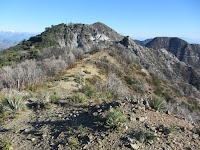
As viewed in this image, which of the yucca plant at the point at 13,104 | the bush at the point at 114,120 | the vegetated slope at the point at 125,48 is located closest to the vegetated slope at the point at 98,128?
the bush at the point at 114,120

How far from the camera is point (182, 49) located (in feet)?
405

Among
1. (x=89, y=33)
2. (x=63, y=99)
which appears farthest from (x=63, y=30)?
(x=63, y=99)

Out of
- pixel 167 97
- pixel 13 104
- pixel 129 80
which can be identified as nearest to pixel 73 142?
pixel 13 104

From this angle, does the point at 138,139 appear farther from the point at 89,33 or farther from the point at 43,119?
the point at 89,33

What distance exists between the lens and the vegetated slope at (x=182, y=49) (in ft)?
356

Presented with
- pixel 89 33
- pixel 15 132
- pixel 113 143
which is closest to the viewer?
pixel 113 143

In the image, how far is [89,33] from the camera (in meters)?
→ 107

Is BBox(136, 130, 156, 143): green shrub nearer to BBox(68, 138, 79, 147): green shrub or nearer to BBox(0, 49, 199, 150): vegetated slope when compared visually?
BBox(0, 49, 199, 150): vegetated slope

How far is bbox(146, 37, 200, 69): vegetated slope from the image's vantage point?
356 feet

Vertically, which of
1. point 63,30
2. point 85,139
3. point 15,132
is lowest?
point 15,132

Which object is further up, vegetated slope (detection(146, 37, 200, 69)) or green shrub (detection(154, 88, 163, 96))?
vegetated slope (detection(146, 37, 200, 69))

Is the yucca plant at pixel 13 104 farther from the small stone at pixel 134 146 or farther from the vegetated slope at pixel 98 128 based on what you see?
the small stone at pixel 134 146

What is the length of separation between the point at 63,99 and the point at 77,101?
44.0 inches

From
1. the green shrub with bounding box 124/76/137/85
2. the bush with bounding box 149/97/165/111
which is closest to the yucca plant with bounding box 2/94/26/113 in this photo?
the bush with bounding box 149/97/165/111
